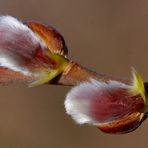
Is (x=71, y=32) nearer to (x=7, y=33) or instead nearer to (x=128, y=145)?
(x=128, y=145)

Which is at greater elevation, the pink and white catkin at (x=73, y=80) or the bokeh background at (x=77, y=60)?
the pink and white catkin at (x=73, y=80)

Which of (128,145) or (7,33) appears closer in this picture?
(7,33)

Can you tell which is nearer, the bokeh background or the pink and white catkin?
the pink and white catkin

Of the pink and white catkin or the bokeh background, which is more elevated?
the pink and white catkin

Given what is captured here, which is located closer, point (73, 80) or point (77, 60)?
point (73, 80)

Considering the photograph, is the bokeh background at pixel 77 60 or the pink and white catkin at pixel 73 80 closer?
the pink and white catkin at pixel 73 80

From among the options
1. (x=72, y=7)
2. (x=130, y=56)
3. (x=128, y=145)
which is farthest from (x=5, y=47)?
(x=72, y=7)

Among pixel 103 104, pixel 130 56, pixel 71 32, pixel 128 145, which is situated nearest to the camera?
pixel 103 104

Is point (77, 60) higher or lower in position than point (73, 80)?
lower
